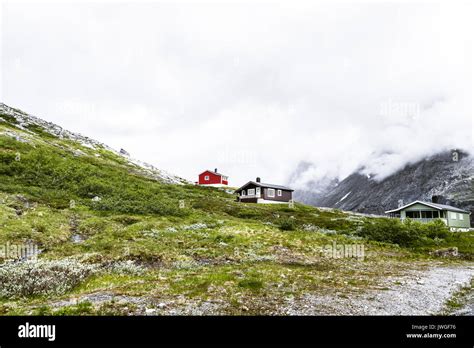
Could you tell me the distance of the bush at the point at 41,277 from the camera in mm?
12609

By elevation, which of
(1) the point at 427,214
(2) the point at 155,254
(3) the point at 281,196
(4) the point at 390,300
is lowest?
(4) the point at 390,300

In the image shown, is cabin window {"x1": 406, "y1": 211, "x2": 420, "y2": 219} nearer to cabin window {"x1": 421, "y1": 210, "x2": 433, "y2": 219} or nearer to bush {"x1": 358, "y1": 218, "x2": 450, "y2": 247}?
cabin window {"x1": 421, "y1": 210, "x2": 433, "y2": 219}

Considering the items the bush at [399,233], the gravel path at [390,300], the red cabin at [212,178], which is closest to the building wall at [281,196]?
the red cabin at [212,178]

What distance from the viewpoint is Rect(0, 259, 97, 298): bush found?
12.6m

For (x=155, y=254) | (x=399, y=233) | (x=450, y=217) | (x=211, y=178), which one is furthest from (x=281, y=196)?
(x=155, y=254)

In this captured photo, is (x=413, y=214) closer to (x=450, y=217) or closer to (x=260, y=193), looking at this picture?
(x=450, y=217)

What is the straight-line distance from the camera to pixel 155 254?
788 inches

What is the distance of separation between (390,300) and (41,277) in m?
15.9

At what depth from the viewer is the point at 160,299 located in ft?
38.0

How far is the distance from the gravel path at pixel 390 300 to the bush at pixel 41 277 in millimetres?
10281

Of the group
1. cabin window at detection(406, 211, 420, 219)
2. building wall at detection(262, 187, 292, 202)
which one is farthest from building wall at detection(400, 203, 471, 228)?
building wall at detection(262, 187, 292, 202)

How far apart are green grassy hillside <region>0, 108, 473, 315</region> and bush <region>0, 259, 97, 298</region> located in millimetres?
48

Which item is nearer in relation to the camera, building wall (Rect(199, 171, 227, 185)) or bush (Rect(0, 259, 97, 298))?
bush (Rect(0, 259, 97, 298))
